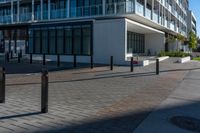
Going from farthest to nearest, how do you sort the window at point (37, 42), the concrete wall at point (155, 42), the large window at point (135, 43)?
the concrete wall at point (155, 42) < the large window at point (135, 43) < the window at point (37, 42)

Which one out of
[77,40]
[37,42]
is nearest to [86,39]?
[77,40]

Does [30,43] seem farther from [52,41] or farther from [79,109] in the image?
[79,109]

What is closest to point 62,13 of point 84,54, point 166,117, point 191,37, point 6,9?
point 84,54

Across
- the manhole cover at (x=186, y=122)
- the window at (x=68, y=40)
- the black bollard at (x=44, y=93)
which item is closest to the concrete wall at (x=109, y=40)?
the window at (x=68, y=40)

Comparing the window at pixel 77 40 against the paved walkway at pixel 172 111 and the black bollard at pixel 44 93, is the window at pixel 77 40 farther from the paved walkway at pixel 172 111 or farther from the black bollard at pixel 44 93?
the black bollard at pixel 44 93

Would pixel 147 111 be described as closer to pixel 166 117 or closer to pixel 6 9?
pixel 166 117

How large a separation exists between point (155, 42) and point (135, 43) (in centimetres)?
656

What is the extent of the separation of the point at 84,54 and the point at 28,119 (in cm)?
2510

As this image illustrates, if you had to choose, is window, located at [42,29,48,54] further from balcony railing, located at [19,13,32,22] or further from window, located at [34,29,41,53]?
balcony railing, located at [19,13,32,22]

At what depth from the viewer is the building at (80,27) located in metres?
29.6

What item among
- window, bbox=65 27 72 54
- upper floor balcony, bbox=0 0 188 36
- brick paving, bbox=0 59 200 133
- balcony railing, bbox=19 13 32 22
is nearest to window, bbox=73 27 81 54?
window, bbox=65 27 72 54

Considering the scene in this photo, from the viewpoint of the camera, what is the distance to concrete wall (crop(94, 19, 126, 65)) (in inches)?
1128

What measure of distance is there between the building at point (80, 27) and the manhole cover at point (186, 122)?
20868 mm

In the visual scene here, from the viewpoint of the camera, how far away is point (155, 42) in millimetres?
46969
